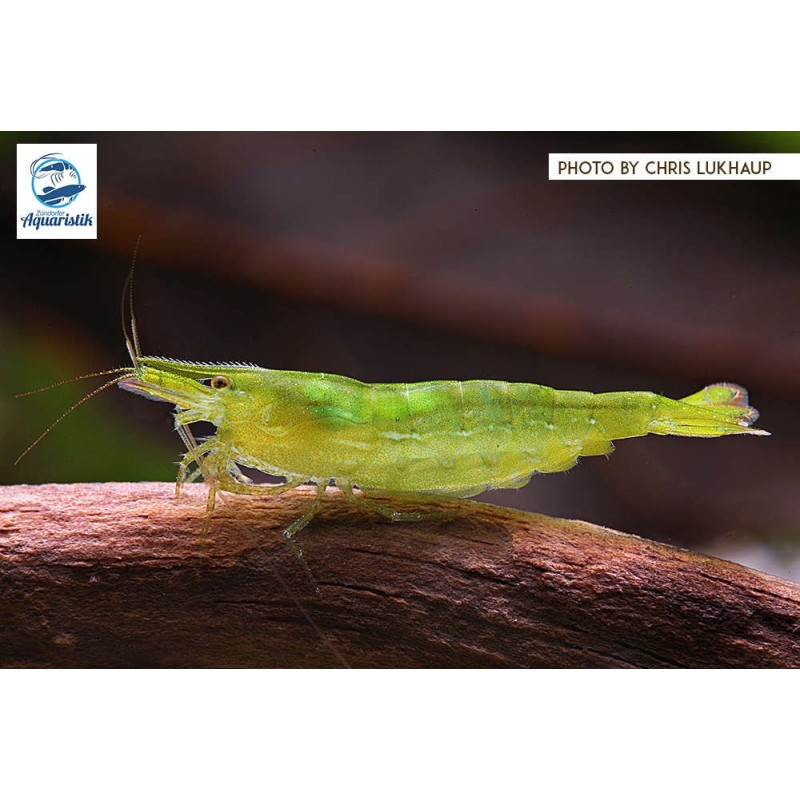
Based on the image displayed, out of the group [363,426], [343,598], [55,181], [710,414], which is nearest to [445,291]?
[363,426]

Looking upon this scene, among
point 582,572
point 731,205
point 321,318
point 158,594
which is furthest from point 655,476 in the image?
point 158,594

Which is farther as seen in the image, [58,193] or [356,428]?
[58,193]

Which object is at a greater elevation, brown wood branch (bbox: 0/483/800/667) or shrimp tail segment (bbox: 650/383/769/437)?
shrimp tail segment (bbox: 650/383/769/437)

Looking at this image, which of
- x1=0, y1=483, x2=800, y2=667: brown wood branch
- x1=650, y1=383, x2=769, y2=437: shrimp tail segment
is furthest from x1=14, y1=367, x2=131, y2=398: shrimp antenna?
x1=650, y1=383, x2=769, y2=437: shrimp tail segment

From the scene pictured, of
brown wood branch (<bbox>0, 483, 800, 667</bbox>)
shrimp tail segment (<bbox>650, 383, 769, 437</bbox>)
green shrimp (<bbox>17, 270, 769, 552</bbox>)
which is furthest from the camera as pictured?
shrimp tail segment (<bbox>650, 383, 769, 437</bbox>)

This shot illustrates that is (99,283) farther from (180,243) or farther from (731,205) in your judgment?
(731,205)

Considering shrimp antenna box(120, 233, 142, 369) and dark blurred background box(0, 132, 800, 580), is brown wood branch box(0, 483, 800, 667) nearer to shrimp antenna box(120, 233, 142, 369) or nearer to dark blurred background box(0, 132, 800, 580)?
dark blurred background box(0, 132, 800, 580)
